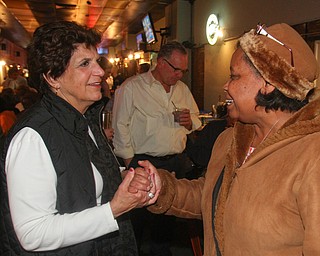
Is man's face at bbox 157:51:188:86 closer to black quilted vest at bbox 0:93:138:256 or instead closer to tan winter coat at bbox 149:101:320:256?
black quilted vest at bbox 0:93:138:256

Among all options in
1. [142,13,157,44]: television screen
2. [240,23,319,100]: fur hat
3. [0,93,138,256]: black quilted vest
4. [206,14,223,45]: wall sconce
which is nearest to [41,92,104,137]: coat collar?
[0,93,138,256]: black quilted vest

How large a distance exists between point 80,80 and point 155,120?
186cm

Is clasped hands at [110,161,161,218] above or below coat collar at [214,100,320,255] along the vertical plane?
below

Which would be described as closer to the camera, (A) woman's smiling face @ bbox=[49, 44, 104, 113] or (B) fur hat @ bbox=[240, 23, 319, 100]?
(B) fur hat @ bbox=[240, 23, 319, 100]

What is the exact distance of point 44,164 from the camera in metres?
1.37

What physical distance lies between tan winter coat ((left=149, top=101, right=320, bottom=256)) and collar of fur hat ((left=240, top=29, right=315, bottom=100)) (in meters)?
0.08

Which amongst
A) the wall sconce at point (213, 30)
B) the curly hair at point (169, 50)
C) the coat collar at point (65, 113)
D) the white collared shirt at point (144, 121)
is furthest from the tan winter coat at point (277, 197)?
the wall sconce at point (213, 30)

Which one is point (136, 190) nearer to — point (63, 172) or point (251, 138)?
point (63, 172)

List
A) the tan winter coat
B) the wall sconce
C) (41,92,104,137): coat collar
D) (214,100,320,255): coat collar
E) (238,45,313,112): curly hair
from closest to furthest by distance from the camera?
the tan winter coat, (214,100,320,255): coat collar, (238,45,313,112): curly hair, (41,92,104,137): coat collar, the wall sconce

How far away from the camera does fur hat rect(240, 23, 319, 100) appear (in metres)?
1.28

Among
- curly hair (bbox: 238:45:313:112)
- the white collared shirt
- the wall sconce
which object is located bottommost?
the white collared shirt

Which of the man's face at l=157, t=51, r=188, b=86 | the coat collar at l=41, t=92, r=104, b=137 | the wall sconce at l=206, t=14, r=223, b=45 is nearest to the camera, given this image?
the coat collar at l=41, t=92, r=104, b=137

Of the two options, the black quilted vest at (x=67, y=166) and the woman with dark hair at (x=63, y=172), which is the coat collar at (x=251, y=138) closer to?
the woman with dark hair at (x=63, y=172)

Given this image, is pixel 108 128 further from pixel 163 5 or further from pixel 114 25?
pixel 114 25
